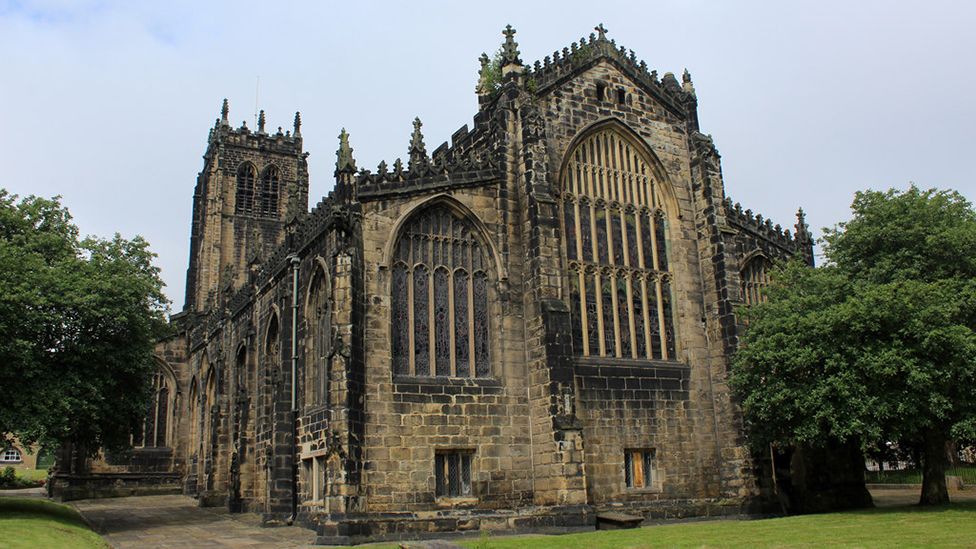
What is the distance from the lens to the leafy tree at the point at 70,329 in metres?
22.8

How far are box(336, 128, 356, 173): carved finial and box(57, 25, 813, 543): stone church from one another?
0.22 ft

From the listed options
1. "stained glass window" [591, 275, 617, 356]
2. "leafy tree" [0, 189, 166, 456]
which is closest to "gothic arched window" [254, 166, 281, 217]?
"leafy tree" [0, 189, 166, 456]

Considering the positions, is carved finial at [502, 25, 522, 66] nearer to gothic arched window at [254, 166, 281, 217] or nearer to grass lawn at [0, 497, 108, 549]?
grass lawn at [0, 497, 108, 549]

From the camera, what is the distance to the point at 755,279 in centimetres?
3042

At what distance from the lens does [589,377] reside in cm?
2525

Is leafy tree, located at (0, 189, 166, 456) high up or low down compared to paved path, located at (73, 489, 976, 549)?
up

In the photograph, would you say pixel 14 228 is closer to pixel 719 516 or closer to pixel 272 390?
pixel 272 390

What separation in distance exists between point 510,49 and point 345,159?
7247 mm

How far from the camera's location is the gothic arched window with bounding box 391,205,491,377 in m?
23.9

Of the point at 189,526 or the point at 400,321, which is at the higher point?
the point at 400,321

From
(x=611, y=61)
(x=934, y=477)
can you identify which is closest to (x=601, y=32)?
(x=611, y=61)

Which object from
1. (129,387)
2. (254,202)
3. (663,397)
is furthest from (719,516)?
(254,202)

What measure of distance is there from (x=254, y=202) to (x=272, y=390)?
37562 millimetres

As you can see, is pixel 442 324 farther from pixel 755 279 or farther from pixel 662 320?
pixel 755 279
